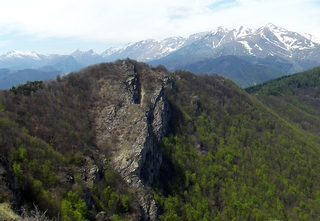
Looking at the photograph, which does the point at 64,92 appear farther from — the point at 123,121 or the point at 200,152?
the point at 200,152

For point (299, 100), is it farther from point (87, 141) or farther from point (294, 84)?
point (87, 141)

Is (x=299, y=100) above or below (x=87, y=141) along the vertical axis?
below

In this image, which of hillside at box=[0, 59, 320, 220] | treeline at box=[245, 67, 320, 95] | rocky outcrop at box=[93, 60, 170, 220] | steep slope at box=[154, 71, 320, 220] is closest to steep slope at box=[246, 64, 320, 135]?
treeline at box=[245, 67, 320, 95]

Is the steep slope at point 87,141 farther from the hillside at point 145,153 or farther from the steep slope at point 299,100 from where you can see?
the steep slope at point 299,100

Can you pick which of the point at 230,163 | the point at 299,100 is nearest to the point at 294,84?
the point at 299,100

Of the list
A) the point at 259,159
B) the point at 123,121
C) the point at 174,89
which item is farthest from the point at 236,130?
the point at 123,121
